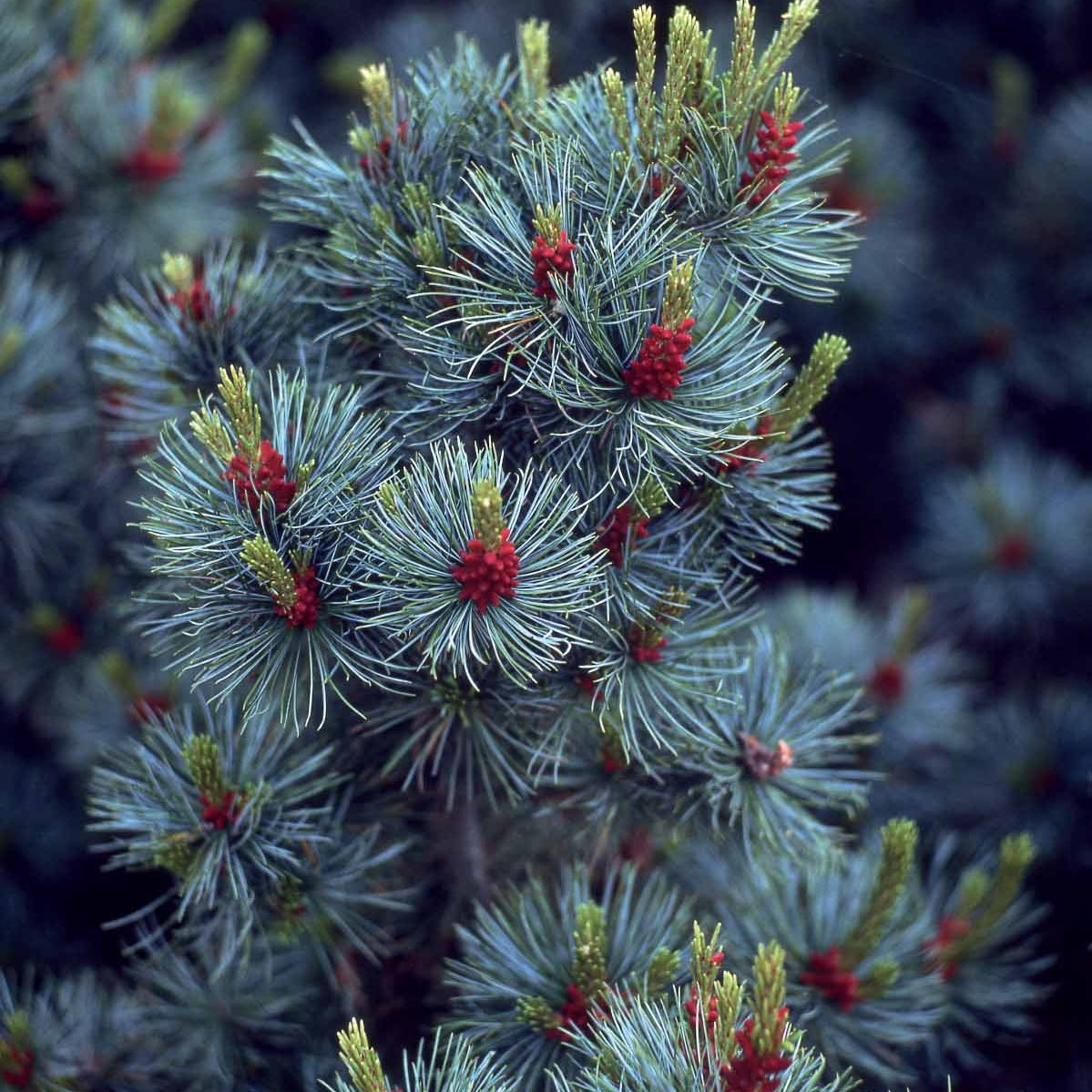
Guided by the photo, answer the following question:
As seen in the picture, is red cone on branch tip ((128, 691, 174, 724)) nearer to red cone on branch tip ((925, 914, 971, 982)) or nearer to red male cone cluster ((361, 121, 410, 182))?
red male cone cluster ((361, 121, 410, 182))

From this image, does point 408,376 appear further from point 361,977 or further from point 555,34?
point 555,34

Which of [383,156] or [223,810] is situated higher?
[383,156]

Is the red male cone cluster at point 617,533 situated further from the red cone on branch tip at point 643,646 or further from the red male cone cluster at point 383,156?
the red male cone cluster at point 383,156

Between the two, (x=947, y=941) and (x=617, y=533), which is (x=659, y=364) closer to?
(x=617, y=533)

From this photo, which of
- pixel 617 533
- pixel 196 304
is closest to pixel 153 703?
pixel 196 304

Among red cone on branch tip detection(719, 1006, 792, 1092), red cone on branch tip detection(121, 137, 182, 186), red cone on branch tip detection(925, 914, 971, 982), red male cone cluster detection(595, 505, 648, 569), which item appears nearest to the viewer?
red cone on branch tip detection(719, 1006, 792, 1092)

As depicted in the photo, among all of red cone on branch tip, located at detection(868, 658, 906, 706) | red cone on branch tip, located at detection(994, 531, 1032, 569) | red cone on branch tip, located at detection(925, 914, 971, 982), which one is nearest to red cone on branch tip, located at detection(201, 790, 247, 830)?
red cone on branch tip, located at detection(925, 914, 971, 982)
